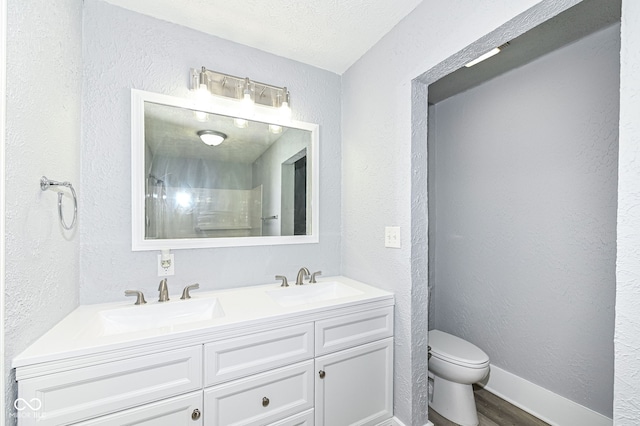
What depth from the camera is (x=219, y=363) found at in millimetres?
1153

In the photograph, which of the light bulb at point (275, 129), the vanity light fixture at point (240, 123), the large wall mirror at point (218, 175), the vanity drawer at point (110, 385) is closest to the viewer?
the vanity drawer at point (110, 385)

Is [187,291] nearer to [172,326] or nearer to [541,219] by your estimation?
[172,326]

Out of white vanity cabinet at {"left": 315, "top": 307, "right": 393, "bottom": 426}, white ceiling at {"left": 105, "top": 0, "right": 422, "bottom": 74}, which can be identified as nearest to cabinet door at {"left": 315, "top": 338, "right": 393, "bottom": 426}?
white vanity cabinet at {"left": 315, "top": 307, "right": 393, "bottom": 426}

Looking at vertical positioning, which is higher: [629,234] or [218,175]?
[218,175]

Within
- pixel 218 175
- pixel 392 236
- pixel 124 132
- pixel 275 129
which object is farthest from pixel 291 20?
pixel 392 236

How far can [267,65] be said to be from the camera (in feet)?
6.02

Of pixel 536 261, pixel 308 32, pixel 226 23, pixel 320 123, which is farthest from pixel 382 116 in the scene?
pixel 536 261

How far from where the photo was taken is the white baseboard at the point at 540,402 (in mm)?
1586

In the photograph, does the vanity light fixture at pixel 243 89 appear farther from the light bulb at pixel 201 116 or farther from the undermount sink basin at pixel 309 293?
the undermount sink basin at pixel 309 293

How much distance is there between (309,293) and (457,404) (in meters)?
1.14

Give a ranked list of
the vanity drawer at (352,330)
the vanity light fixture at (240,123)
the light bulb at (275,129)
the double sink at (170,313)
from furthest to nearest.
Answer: the light bulb at (275,129)
the vanity light fixture at (240,123)
the vanity drawer at (352,330)
the double sink at (170,313)

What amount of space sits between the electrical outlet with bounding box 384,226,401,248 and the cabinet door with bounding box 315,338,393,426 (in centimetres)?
54

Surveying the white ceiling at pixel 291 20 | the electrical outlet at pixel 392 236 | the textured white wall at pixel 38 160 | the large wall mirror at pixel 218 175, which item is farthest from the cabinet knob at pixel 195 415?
the white ceiling at pixel 291 20

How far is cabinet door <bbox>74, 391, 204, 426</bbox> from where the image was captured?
98 cm
